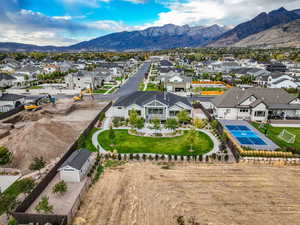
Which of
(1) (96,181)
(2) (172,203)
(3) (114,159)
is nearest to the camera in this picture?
(2) (172,203)

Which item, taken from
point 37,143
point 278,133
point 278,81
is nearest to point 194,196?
point 37,143

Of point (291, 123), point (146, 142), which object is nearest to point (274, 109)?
point (291, 123)

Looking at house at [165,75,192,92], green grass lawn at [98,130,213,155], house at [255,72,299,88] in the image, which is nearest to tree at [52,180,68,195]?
green grass lawn at [98,130,213,155]

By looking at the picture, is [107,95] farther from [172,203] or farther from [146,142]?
[172,203]

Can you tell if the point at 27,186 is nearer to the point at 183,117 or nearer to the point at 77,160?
the point at 77,160

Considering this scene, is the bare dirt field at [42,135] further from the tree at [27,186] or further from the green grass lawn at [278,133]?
the green grass lawn at [278,133]

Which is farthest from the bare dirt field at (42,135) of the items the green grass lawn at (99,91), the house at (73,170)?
the green grass lawn at (99,91)
